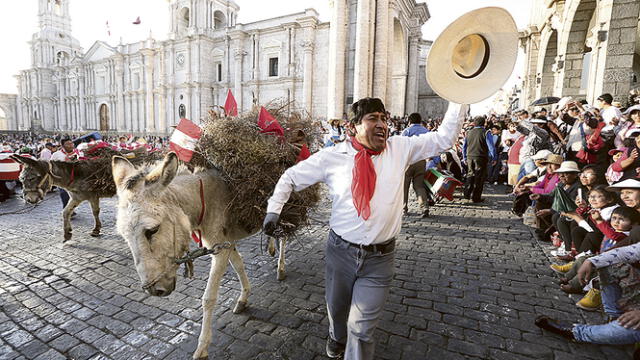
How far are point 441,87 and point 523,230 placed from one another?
18.8ft

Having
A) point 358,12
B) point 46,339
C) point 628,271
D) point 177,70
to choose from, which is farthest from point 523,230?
point 177,70

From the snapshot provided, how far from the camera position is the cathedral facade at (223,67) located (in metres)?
23.6

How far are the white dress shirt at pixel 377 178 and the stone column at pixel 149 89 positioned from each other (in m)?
50.3

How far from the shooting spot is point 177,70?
43.3m

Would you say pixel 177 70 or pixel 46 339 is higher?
pixel 177 70

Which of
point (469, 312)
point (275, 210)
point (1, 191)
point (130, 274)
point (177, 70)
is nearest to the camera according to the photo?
point (275, 210)

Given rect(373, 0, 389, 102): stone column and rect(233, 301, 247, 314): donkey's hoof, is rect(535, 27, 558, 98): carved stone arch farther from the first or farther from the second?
rect(233, 301, 247, 314): donkey's hoof

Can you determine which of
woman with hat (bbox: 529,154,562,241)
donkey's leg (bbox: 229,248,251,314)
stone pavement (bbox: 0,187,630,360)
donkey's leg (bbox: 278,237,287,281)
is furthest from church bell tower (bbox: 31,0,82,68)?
woman with hat (bbox: 529,154,562,241)

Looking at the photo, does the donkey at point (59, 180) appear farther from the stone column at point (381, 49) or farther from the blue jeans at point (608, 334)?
the stone column at point (381, 49)

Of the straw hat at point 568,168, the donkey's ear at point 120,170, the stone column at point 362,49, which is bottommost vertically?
the straw hat at point 568,168

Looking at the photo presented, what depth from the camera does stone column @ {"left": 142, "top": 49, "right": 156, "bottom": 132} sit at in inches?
1780

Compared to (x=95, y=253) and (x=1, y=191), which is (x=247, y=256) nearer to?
(x=95, y=253)

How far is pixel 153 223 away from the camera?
216cm

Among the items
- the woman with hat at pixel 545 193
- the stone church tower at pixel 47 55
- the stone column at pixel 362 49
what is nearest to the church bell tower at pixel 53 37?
the stone church tower at pixel 47 55
